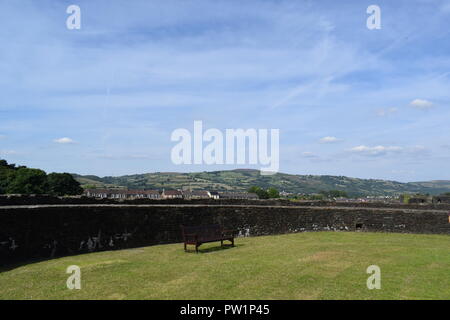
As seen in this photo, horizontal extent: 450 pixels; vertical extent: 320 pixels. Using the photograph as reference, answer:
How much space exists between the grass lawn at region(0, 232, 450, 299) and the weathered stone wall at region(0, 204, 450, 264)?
2.47 ft

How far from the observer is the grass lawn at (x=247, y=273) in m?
6.79

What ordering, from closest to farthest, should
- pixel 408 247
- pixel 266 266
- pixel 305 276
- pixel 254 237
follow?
pixel 305 276 → pixel 266 266 → pixel 408 247 → pixel 254 237

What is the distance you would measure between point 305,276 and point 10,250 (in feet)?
24.7

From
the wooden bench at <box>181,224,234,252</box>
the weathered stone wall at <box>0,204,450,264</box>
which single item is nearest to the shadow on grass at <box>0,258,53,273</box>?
the weathered stone wall at <box>0,204,450,264</box>

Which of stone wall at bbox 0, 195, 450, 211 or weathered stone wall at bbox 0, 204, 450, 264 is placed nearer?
weathered stone wall at bbox 0, 204, 450, 264

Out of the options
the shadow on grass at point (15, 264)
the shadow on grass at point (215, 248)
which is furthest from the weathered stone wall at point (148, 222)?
the shadow on grass at point (215, 248)

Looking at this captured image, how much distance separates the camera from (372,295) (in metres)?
6.64

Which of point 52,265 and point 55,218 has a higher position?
point 55,218

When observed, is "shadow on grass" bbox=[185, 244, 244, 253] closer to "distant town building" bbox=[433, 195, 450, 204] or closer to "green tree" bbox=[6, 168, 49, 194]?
"distant town building" bbox=[433, 195, 450, 204]

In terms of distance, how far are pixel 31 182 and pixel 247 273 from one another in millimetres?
51740

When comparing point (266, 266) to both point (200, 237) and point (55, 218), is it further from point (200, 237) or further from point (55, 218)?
point (55, 218)

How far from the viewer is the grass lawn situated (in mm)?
6785

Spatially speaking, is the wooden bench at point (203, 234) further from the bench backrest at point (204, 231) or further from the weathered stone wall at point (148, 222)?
the weathered stone wall at point (148, 222)
